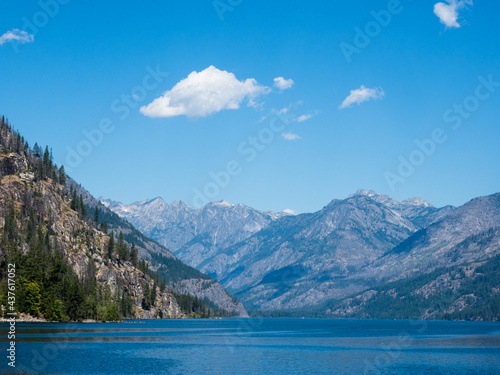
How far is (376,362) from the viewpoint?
11500 centimetres

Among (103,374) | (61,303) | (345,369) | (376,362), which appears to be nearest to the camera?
(103,374)

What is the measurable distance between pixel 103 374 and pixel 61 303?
388ft

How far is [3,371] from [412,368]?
7317cm

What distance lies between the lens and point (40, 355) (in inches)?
4035

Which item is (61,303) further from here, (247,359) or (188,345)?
(247,359)

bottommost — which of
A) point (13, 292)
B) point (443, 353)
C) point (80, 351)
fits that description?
point (443, 353)

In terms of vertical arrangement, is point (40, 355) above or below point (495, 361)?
above

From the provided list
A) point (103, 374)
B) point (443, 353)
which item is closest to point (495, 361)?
point (443, 353)

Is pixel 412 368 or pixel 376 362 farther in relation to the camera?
pixel 376 362

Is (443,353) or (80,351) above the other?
(80,351)

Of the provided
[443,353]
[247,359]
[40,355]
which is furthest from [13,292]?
[443,353]

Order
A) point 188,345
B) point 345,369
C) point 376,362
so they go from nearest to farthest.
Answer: point 345,369 < point 376,362 < point 188,345

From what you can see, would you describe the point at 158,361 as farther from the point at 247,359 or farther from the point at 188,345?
the point at 188,345

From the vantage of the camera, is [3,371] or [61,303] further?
[61,303]
